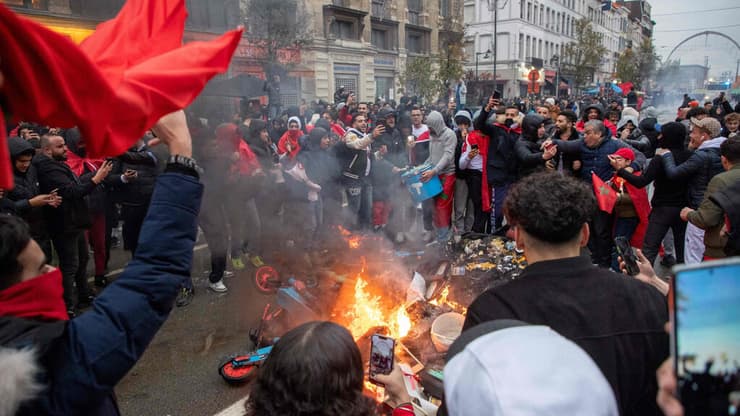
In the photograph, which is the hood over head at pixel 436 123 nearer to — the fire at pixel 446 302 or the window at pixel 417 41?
the fire at pixel 446 302

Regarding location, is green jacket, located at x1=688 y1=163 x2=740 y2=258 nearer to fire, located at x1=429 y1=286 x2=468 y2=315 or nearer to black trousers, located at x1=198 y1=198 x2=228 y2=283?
fire, located at x1=429 y1=286 x2=468 y2=315

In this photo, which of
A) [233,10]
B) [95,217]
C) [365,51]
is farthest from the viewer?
[365,51]

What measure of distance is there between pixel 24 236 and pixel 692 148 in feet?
21.6

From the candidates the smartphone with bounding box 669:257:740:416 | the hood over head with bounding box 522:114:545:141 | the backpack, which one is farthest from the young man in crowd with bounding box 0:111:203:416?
the hood over head with bounding box 522:114:545:141

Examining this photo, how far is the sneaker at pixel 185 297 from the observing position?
5285mm

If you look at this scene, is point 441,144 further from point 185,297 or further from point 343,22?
point 343,22

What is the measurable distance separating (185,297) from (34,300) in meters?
4.34

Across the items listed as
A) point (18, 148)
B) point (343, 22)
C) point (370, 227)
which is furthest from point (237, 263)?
point (343, 22)

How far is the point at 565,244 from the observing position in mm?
1794

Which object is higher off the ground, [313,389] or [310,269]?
[313,389]

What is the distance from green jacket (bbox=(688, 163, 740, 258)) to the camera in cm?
376

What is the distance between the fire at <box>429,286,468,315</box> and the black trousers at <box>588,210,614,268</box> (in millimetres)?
2213

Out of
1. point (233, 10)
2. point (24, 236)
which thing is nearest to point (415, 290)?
point (24, 236)

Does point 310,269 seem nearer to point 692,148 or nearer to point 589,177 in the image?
point 589,177
